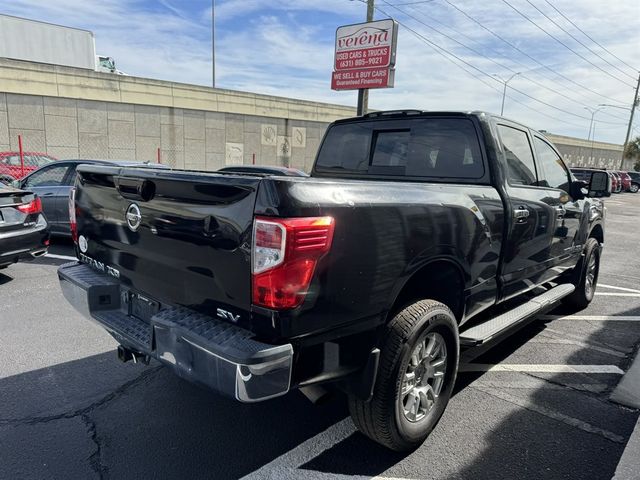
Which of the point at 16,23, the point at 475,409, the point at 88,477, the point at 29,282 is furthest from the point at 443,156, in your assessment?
the point at 16,23

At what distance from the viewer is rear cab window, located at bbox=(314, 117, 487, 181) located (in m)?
3.71

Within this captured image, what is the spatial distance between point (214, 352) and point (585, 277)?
5015mm

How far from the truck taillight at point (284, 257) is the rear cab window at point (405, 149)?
2.02 meters

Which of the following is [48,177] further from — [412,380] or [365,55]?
Result: [365,55]

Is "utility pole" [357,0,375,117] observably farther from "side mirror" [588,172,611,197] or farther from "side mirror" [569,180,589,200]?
"side mirror" [569,180,589,200]

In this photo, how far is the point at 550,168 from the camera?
15.2 feet

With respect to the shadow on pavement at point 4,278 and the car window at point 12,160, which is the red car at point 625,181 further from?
the shadow on pavement at point 4,278

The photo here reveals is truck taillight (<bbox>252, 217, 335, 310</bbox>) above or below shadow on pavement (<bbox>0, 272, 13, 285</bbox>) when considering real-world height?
above

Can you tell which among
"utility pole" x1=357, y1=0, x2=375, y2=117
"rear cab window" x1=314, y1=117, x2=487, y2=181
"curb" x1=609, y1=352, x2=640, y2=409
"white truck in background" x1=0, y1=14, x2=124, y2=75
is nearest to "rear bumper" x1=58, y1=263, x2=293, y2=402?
"rear cab window" x1=314, y1=117, x2=487, y2=181

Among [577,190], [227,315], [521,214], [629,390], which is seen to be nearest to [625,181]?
[577,190]

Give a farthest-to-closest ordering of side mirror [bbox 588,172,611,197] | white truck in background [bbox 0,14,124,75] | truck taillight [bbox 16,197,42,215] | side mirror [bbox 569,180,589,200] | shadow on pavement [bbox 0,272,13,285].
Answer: white truck in background [bbox 0,14,124,75] → shadow on pavement [bbox 0,272,13,285] → truck taillight [bbox 16,197,42,215] → side mirror [bbox 588,172,611,197] → side mirror [bbox 569,180,589,200]

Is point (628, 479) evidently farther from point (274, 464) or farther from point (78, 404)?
point (78, 404)

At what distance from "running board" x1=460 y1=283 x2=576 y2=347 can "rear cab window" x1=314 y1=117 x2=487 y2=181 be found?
114 cm

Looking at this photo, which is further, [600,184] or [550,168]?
[600,184]
